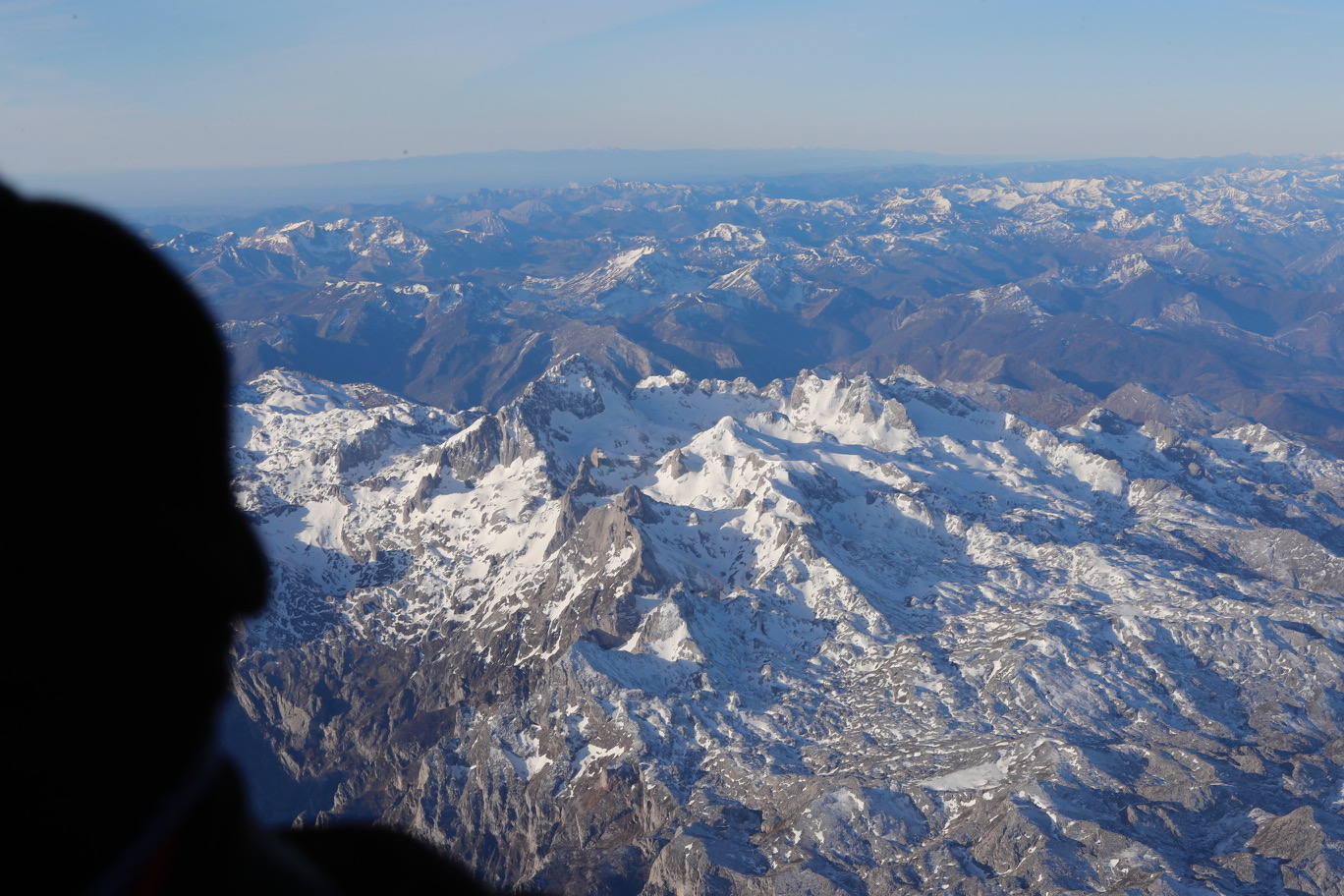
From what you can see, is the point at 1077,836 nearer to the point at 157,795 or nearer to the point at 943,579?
the point at 943,579

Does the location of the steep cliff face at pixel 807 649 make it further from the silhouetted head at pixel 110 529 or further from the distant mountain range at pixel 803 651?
the silhouetted head at pixel 110 529

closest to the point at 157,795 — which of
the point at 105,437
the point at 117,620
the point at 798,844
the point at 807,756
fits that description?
the point at 117,620

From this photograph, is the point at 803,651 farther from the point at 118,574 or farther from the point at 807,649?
the point at 118,574

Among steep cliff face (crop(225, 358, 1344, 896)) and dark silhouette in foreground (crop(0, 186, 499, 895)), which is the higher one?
dark silhouette in foreground (crop(0, 186, 499, 895))

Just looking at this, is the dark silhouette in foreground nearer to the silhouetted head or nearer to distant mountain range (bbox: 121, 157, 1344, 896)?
the silhouetted head

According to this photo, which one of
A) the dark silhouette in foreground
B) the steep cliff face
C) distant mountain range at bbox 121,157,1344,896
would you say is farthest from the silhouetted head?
distant mountain range at bbox 121,157,1344,896

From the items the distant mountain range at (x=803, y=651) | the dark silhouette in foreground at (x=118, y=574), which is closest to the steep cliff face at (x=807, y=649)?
the distant mountain range at (x=803, y=651)
